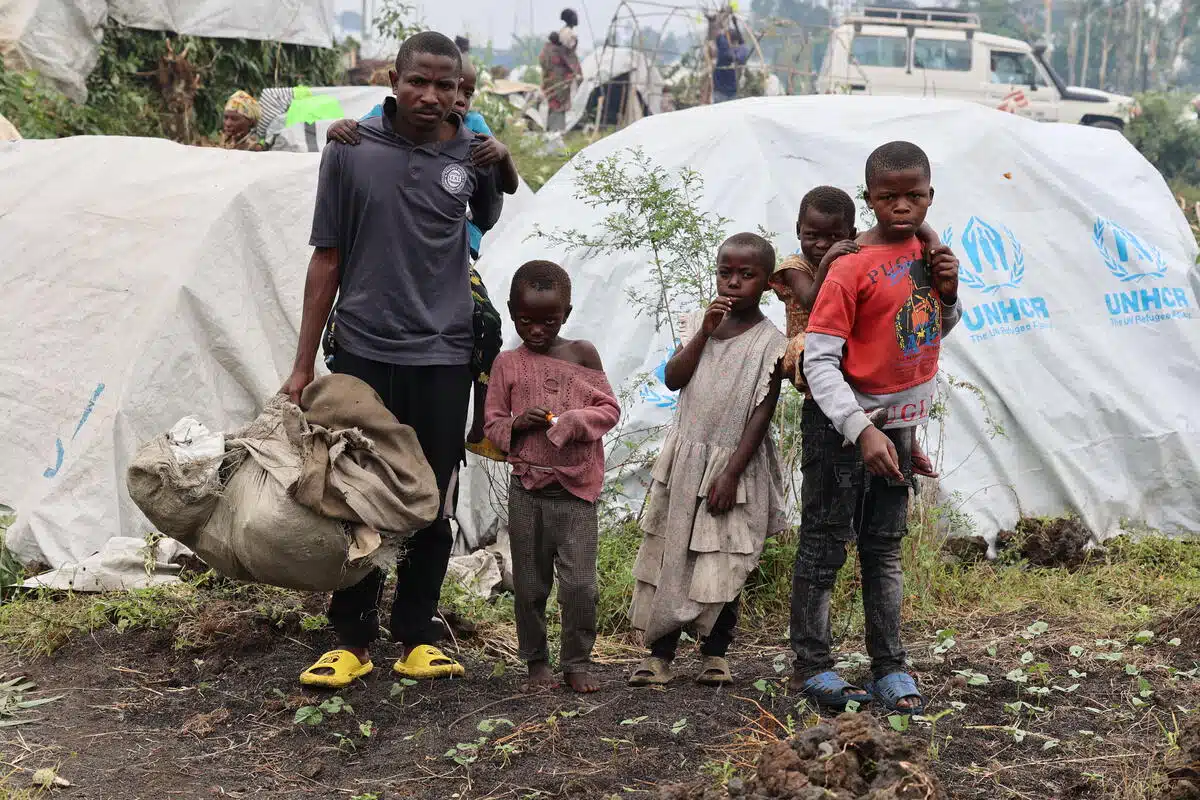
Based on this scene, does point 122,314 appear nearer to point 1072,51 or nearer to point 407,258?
point 407,258

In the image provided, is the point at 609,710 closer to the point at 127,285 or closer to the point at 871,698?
the point at 871,698

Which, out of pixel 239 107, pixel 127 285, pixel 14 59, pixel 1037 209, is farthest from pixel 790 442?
pixel 14 59

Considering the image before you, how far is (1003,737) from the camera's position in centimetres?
325

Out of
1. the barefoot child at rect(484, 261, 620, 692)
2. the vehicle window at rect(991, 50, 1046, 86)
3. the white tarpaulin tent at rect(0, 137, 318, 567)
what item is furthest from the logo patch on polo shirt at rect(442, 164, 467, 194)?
the vehicle window at rect(991, 50, 1046, 86)

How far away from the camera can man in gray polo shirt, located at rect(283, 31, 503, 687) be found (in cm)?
353

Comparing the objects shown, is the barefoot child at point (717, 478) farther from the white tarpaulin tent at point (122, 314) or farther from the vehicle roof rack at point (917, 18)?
the vehicle roof rack at point (917, 18)

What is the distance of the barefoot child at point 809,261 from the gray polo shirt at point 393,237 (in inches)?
37.6

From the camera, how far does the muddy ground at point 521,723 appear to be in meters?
3.07

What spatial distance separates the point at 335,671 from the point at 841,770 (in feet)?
5.69

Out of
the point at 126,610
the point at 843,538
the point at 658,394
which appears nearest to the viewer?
the point at 843,538

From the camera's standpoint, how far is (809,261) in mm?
3637

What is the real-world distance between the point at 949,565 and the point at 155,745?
3.16 meters

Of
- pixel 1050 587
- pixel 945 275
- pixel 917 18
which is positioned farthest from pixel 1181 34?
pixel 945 275

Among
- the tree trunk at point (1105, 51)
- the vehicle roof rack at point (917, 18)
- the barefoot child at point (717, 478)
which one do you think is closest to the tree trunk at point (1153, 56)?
the tree trunk at point (1105, 51)
